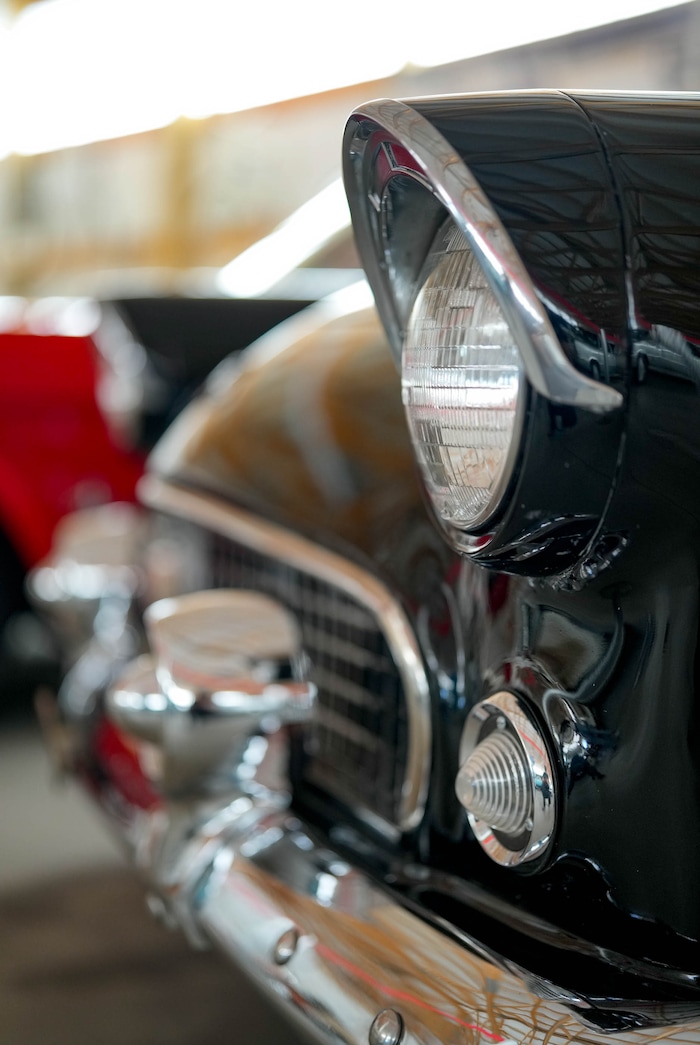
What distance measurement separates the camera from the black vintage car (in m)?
0.57

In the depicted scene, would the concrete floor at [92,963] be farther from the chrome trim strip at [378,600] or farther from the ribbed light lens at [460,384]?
the ribbed light lens at [460,384]

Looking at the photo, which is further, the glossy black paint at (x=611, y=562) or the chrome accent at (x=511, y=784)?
the chrome accent at (x=511, y=784)

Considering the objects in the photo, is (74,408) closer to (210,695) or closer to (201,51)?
(210,695)

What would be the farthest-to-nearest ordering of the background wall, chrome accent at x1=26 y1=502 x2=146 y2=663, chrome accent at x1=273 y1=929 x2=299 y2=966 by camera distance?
chrome accent at x1=26 y1=502 x2=146 y2=663
the background wall
chrome accent at x1=273 y1=929 x2=299 y2=966

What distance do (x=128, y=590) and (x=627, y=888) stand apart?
3.09 feet

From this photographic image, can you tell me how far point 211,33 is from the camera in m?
5.55

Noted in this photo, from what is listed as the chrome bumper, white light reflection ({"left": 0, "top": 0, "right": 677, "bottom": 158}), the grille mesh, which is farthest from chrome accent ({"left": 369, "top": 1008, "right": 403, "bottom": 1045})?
white light reflection ({"left": 0, "top": 0, "right": 677, "bottom": 158})

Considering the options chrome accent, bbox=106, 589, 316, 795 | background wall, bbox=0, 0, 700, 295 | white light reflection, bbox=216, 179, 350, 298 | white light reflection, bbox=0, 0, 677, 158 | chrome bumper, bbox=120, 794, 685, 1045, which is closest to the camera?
chrome bumper, bbox=120, 794, 685, 1045

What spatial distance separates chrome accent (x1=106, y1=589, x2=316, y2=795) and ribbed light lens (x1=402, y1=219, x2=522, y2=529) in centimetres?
31

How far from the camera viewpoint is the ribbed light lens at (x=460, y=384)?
60cm

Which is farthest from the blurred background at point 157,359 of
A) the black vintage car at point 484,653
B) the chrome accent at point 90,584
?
the black vintage car at point 484,653

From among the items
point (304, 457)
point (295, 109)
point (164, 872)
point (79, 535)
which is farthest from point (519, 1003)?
point (295, 109)

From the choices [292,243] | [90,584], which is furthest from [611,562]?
[292,243]

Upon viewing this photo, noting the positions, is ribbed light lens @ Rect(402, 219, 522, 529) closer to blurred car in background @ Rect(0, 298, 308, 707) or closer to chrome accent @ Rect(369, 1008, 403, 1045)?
chrome accent @ Rect(369, 1008, 403, 1045)
